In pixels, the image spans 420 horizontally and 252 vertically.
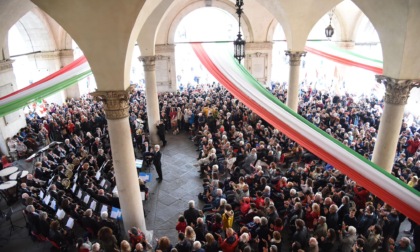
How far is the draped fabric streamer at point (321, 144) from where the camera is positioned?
4734mm

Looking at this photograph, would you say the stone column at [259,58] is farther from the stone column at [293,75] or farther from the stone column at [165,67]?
the stone column at [293,75]

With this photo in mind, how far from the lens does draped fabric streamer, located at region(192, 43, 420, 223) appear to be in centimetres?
473

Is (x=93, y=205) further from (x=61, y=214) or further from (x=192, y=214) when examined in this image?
(x=192, y=214)

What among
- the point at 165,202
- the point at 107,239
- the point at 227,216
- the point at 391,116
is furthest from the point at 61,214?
the point at 391,116

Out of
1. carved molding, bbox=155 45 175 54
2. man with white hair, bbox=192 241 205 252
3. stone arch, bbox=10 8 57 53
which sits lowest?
man with white hair, bbox=192 241 205 252

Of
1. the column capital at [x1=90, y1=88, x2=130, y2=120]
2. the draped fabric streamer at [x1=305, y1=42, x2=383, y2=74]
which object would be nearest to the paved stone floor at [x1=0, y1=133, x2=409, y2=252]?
the column capital at [x1=90, y1=88, x2=130, y2=120]

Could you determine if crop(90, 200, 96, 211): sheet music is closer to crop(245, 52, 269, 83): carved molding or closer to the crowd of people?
the crowd of people

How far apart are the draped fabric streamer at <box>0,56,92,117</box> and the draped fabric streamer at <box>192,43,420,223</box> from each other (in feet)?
14.3

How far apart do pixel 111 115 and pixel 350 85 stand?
16624 mm

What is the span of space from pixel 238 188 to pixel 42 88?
613cm

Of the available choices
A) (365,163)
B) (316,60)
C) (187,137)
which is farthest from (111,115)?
(316,60)

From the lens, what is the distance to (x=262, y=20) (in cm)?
1775

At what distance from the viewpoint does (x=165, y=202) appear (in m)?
8.41

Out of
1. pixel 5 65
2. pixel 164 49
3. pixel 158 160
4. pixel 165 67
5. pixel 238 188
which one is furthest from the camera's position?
pixel 165 67
